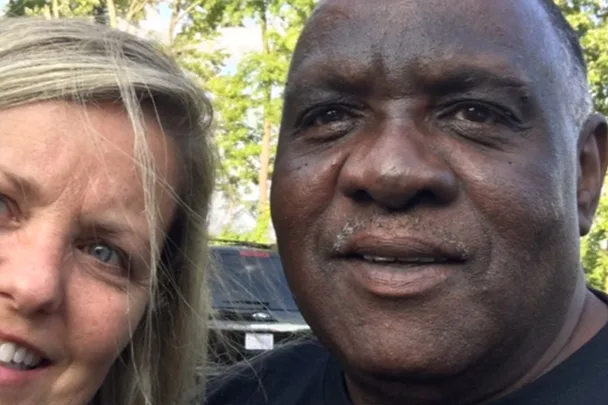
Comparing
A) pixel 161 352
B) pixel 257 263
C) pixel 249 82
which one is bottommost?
pixel 249 82

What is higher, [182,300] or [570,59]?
[570,59]

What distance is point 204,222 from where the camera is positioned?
242 centimetres

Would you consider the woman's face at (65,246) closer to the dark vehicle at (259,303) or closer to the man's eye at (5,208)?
the man's eye at (5,208)

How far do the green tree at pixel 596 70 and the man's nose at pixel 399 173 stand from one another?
9.68 metres

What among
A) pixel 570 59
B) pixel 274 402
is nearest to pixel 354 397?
pixel 274 402

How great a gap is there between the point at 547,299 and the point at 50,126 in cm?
114

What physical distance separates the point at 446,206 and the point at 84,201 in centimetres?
81

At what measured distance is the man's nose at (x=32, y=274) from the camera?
5.96 feet

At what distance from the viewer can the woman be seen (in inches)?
74.0

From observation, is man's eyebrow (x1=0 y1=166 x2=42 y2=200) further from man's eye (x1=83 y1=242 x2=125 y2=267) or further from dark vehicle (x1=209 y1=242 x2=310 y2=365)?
dark vehicle (x1=209 y1=242 x2=310 y2=365)

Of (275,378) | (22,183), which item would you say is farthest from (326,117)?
(275,378)

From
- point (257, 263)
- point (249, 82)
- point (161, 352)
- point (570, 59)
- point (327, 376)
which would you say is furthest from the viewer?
point (249, 82)

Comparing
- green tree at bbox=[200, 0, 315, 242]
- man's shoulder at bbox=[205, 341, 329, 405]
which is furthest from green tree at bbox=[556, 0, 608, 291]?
man's shoulder at bbox=[205, 341, 329, 405]

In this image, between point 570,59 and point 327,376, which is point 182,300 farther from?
point 570,59
